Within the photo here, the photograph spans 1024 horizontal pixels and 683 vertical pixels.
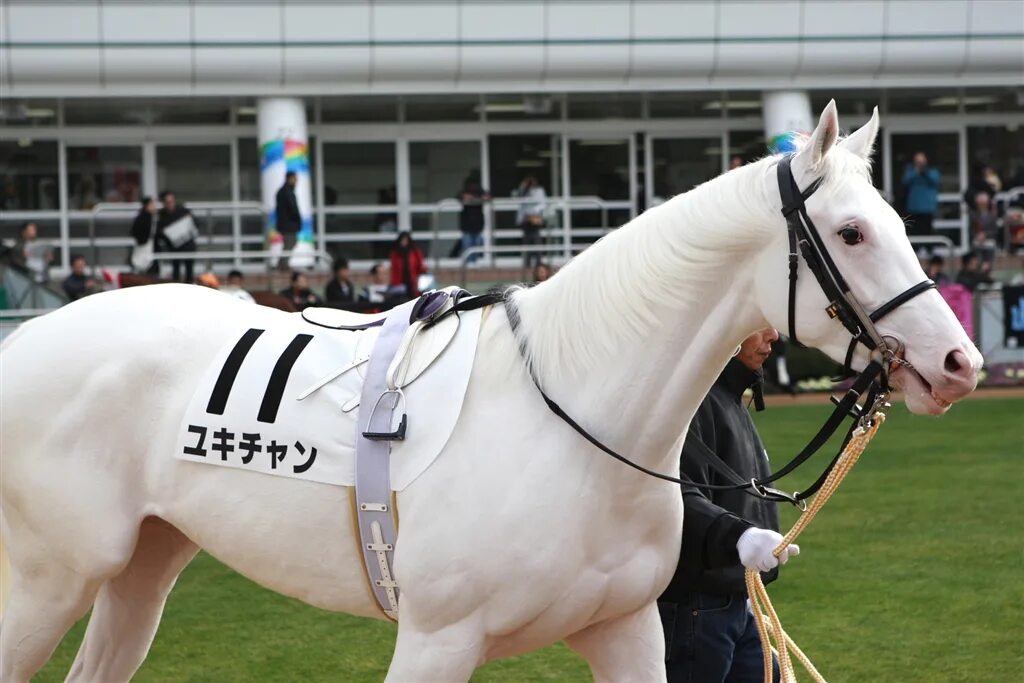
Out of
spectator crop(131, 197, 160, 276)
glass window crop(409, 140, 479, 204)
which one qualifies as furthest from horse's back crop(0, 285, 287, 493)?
glass window crop(409, 140, 479, 204)

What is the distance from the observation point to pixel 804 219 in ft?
10.4

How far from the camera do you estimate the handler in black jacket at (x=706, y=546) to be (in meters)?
3.95

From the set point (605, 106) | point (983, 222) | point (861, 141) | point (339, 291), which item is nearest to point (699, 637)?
point (861, 141)

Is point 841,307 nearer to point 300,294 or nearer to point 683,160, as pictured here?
point 300,294

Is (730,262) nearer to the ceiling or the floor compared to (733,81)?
nearer to the floor

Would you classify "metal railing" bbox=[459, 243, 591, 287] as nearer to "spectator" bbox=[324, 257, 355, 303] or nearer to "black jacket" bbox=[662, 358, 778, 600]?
"spectator" bbox=[324, 257, 355, 303]

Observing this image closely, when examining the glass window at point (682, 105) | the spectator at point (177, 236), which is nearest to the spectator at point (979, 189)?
the glass window at point (682, 105)

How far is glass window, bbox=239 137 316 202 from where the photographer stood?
25188mm

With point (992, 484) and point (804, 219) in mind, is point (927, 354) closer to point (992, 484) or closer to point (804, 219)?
point (804, 219)

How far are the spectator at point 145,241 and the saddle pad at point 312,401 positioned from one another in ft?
49.6

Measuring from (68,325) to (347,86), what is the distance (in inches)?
813

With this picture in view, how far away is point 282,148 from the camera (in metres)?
23.6

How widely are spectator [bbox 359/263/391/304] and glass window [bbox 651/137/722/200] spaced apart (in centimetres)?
960

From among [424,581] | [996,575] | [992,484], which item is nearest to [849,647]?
[996,575]
